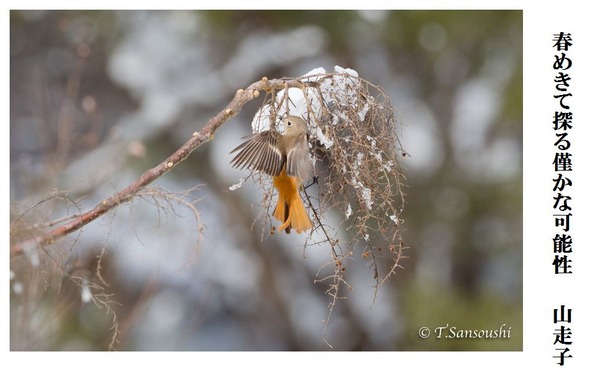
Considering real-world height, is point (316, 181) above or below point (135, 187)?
above

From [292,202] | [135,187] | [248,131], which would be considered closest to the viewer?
[135,187]

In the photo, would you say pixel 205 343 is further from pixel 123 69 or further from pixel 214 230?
pixel 123 69

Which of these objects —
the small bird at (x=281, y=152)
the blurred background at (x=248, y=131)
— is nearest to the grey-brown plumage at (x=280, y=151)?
the small bird at (x=281, y=152)

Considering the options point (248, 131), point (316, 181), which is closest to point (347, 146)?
point (316, 181)

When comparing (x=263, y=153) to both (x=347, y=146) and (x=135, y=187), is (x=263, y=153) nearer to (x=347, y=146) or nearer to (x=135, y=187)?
(x=347, y=146)

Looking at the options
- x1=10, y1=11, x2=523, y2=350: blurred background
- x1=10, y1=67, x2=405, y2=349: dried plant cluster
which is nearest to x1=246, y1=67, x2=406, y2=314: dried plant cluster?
x1=10, y1=67, x2=405, y2=349: dried plant cluster

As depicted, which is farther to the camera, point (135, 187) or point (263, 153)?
point (263, 153)

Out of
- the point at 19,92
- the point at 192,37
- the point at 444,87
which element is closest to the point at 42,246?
the point at 19,92
